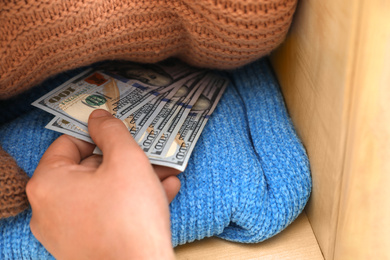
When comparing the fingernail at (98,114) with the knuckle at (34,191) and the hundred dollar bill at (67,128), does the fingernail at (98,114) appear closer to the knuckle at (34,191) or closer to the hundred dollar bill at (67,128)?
the hundred dollar bill at (67,128)

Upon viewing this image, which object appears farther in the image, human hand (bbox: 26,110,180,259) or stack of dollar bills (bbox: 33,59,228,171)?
stack of dollar bills (bbox: 33,59,228,171)

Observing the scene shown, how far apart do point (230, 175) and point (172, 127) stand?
0.39 ft

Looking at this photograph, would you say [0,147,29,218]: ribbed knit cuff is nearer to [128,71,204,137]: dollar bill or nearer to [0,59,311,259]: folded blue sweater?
[0,59,311,259]: folded blue sweater

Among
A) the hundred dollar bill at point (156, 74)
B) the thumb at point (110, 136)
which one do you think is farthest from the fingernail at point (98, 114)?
the hundred dollar bill at point (156, 74)

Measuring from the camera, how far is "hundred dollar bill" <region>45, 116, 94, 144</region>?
0.65 m

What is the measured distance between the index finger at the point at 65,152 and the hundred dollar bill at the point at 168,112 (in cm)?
8

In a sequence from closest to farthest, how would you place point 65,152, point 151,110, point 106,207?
1. point 106,207
2. point 65,152
3. point 151,110

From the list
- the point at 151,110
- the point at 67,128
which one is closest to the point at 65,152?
the point at 67,128

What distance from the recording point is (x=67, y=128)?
26.0 inches

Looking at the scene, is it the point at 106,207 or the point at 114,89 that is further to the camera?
the point at 114,89

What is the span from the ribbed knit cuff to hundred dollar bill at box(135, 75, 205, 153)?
0.55 feet

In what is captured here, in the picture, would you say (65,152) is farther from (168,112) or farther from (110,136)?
(168,112)

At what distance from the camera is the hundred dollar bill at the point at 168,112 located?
0.68 metres

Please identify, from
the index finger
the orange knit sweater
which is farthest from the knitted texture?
the index finger
